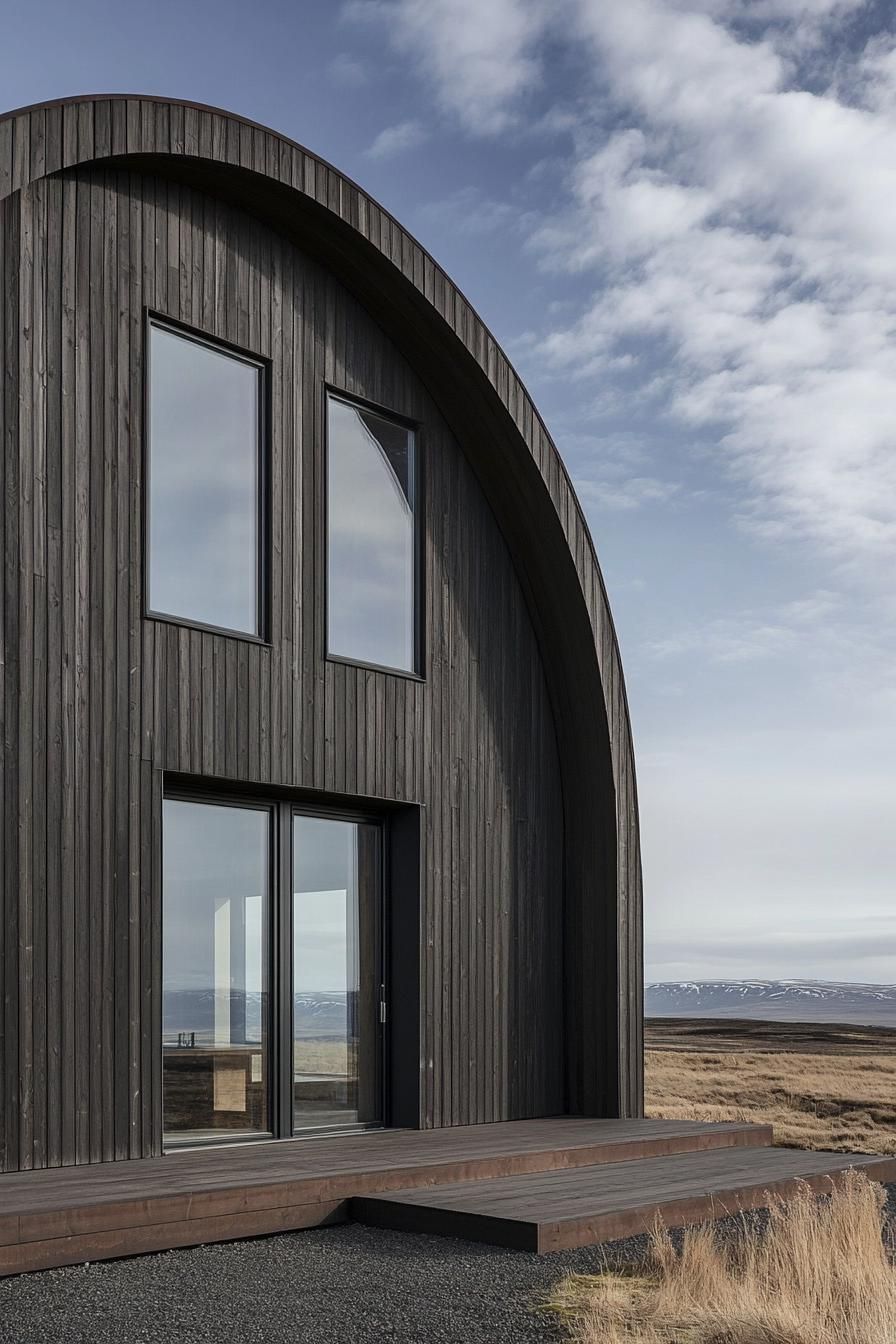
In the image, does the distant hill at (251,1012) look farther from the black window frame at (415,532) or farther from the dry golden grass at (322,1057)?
the black window frame at (415,532)

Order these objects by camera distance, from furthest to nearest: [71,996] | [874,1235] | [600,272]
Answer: [600,272]
[71,996]
[874,1235]

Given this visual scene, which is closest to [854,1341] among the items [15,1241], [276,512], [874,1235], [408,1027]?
[874,1235]

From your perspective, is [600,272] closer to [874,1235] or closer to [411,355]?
[411,355]

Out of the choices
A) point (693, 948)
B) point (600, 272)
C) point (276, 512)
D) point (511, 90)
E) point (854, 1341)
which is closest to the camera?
point (854, 1341)

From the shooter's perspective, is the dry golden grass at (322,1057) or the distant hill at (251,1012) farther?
the dry golden grass at (322,1057)

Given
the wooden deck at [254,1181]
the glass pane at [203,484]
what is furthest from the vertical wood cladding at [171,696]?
the wooden deck at [254,1181]

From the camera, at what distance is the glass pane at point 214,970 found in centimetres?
741

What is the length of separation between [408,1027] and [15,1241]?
3899mm

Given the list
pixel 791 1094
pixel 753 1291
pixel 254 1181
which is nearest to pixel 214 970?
pixel 254 1181

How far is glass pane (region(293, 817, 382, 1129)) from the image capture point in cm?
818

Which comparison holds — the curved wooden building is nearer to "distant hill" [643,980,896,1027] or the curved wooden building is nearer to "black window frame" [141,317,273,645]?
"black window frame" [141,317,273,645]

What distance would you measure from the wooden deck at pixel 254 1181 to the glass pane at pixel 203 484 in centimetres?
286

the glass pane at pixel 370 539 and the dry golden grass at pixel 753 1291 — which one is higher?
the glass pane at pixel 370 539

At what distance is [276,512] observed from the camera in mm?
8281
